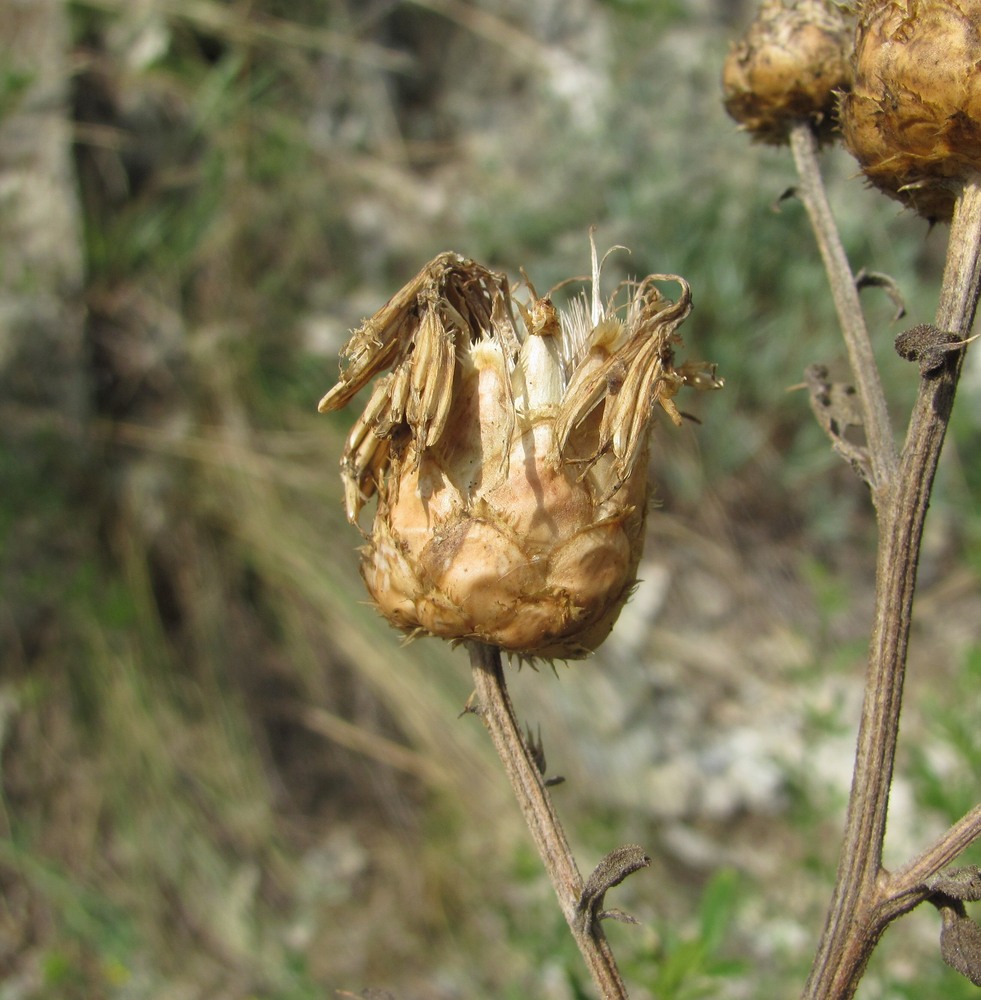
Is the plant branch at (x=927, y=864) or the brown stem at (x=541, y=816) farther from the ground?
the brown stem at (x=541, y=816)

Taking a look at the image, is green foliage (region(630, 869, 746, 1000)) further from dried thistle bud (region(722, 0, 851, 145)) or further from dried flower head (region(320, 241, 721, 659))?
dried thistle bud (region(722, 0, 851, 145))

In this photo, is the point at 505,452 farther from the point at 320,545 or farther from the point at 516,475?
the point at 320,545

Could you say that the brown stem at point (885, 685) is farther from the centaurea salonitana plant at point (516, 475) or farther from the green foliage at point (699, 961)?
the green foliage at point (699, 961)

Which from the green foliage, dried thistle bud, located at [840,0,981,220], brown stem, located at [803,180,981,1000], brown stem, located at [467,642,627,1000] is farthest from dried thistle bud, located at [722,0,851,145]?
the green foliage

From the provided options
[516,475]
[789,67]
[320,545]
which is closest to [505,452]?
[516,475]

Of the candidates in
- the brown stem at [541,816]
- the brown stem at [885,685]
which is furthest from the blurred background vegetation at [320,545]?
the brown stem at [541,816]

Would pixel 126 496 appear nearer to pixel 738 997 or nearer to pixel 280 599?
pixel 280 599
